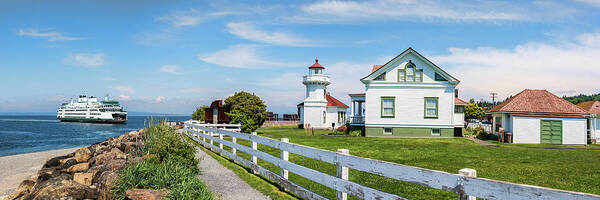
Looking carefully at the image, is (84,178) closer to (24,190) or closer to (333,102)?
(24,190)

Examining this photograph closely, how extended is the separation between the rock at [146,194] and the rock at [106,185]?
844mm

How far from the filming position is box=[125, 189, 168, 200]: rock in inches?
245

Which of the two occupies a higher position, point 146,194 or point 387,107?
point 387,107

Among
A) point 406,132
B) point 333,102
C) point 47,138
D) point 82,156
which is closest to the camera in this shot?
point 82,156

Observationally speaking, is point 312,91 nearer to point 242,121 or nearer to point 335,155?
point 242,121

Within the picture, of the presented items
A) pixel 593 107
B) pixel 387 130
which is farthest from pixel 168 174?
pixel 593 107

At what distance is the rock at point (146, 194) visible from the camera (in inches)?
245

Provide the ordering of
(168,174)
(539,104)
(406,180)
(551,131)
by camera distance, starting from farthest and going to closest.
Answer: (539,104) < (551,131) < (168,174) < (406,180)

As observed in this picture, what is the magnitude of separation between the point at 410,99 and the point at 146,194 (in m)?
22.7

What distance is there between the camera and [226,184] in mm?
8266

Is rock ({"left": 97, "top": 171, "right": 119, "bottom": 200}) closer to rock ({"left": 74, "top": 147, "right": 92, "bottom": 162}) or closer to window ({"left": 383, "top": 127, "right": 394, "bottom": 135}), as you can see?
rock ({"left": 74, "top": 147, "right": 92, "bottom": 162})

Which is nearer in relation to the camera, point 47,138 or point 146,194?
point 146,194

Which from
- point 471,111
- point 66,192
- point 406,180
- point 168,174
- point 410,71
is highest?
point 410,71

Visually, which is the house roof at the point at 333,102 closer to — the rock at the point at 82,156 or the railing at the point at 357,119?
the railing at the point at 357,119
